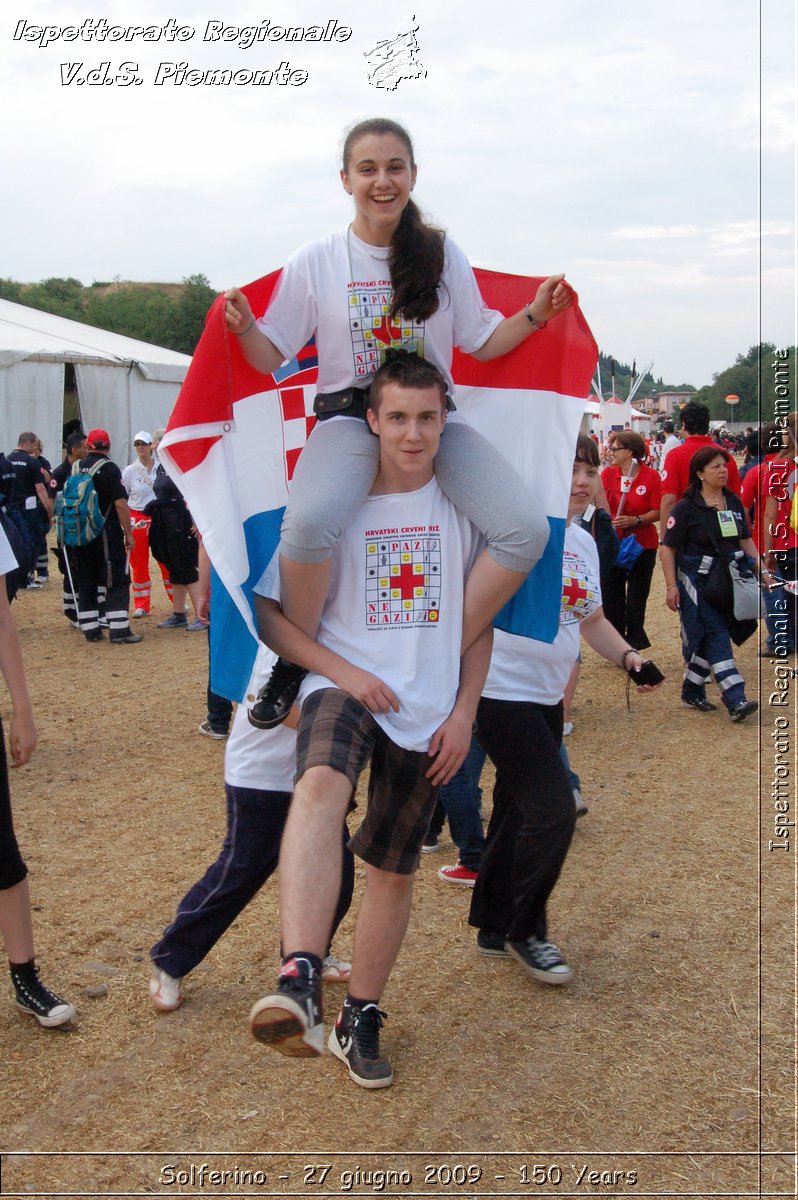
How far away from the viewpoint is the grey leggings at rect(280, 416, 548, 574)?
309cm

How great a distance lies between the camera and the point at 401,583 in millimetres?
3199

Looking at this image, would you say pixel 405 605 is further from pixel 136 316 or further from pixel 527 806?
pixel 136 316

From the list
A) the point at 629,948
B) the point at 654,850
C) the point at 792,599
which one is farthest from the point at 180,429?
the point at 792,599

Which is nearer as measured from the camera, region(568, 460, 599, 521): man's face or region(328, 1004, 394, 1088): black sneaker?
region(328, 1004, 394, 1088): black sneaker

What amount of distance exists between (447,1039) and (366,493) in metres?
1.92

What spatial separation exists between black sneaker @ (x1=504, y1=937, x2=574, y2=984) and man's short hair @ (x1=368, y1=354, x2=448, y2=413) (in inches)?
85.2

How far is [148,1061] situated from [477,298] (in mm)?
2707

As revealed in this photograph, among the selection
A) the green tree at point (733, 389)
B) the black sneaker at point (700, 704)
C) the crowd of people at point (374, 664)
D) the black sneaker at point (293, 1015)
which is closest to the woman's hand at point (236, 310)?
the crowd of people at point (374, 664)

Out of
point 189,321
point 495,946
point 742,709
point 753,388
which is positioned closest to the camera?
point 495,946

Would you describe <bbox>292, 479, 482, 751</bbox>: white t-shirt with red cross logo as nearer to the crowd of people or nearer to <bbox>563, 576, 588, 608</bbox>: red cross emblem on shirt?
Result: the crowd of people

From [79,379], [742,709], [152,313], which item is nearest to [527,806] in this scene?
[742,709]

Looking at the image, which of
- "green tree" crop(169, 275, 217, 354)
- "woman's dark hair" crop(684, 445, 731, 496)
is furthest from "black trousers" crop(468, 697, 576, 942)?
"green tree" crop(169, 275, 217, 354)

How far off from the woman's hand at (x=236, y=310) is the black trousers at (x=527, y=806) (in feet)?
5.29

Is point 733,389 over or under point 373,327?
over
